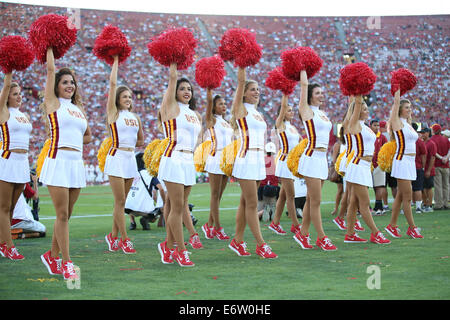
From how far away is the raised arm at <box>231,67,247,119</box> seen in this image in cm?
575

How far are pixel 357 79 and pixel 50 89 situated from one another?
337 centimetres

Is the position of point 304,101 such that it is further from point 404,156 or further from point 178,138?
point 404,156

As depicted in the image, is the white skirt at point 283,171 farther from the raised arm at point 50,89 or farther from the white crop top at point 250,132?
the raised arm at point 50,89

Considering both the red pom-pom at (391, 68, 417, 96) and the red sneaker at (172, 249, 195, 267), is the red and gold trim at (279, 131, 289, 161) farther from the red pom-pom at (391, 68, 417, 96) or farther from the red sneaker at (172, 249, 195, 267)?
the red sneaker at (172, 249, 195, 267)

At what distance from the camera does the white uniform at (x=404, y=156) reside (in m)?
7.36

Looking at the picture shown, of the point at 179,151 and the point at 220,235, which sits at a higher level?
the point at 179,151

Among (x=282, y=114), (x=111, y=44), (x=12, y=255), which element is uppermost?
(x=111, y=44)

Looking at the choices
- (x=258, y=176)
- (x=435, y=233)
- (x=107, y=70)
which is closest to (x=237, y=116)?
(x=258, y=176)

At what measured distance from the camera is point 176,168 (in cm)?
539

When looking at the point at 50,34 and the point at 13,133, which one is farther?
the point at 13,133

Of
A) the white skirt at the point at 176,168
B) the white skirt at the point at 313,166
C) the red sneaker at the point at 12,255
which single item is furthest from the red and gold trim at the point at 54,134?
the white skirt at the point at 313,166

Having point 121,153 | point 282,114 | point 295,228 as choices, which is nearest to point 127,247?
point 121,153

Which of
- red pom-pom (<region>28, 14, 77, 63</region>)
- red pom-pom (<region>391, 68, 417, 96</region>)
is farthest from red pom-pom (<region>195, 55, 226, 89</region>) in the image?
red pom-pom (<region>391, 68, 417, 96</region>)
